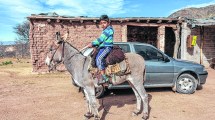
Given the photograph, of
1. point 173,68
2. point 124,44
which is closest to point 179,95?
point 173,68

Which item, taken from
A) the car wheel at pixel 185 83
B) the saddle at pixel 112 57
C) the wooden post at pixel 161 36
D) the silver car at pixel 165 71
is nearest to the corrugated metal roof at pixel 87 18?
the wooden post at pixel 161 36

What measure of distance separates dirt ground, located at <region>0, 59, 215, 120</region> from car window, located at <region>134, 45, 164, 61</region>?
1.38 m

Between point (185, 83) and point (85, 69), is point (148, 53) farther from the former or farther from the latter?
point (85, 69)

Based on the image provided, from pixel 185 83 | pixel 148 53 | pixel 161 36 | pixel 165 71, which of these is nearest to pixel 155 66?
pixel 165 71

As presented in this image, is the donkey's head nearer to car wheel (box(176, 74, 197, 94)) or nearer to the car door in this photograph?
the car door

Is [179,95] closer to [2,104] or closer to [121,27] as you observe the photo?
[2,104]

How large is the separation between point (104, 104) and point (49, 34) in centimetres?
847

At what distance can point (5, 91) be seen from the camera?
9.91 metres

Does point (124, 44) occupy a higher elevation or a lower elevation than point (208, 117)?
higher

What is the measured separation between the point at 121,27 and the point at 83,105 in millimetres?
8836

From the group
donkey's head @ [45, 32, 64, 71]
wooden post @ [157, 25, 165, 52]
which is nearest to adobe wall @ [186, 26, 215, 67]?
wooden post @ [157, 25, 165, 52]

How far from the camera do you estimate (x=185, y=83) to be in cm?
881

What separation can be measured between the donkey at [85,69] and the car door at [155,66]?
2.39m

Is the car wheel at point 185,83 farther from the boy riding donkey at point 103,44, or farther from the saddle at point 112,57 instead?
the boy riding donkey at point 103,44
